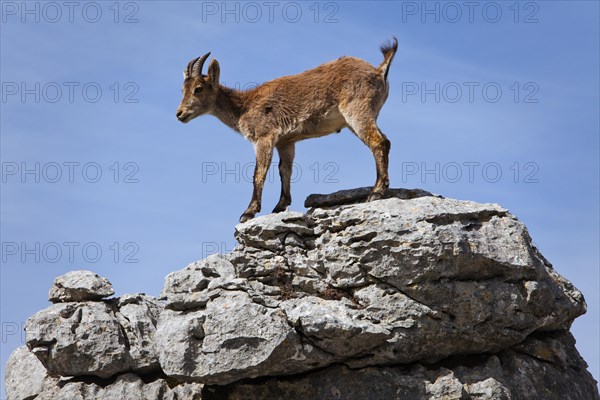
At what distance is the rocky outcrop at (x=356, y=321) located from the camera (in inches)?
554

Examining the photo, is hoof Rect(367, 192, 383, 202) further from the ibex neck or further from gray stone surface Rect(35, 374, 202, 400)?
gray stone surface Rect(35, 374, 202, 400)

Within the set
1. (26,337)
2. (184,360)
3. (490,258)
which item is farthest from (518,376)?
(26,337)

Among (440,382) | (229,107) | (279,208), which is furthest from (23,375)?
(440,382)

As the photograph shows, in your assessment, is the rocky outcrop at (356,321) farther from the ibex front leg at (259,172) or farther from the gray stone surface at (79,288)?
the ibex front leg at (259,172)

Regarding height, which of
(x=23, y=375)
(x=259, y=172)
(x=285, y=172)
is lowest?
(x=23, y=375)

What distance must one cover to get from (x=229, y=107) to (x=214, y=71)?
872mm

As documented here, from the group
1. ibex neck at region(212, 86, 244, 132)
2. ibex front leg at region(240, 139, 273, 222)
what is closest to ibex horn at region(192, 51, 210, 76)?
ibex neck at region(212, 86, 244, 132)

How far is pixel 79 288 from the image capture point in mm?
16469

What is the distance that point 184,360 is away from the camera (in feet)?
46.3

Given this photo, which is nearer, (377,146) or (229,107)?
(377,146)

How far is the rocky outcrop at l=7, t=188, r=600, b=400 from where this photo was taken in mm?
14062

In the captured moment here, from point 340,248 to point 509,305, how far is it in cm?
308

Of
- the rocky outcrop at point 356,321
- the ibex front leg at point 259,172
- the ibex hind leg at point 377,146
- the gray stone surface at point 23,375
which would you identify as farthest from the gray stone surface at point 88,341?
the ibex hind leg at point 377,146

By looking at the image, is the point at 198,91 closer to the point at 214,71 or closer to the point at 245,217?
the point at 214,71
